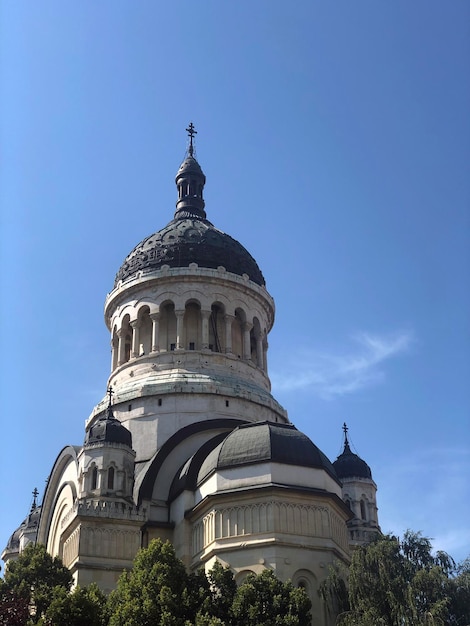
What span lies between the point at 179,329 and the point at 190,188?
41.2 feet

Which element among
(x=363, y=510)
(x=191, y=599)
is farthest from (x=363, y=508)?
(x=191, y=599)

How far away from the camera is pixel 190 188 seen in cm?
5034

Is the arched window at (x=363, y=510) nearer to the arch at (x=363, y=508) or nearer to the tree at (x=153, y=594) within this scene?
the arch at (x=363, y=508)

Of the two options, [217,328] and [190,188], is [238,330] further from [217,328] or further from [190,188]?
[190,188]

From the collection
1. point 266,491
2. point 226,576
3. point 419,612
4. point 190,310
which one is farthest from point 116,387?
point 419,612

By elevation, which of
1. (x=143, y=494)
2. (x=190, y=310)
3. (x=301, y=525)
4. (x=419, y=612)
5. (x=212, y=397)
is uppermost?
(x=190, y=310)

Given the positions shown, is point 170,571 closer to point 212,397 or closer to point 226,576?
point 226,576

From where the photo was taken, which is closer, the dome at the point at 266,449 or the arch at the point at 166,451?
the dome at the point at 266,449

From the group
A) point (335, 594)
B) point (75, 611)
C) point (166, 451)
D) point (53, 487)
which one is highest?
point (53, 487)

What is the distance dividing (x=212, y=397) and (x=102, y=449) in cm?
666

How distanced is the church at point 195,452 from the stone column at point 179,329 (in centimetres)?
6

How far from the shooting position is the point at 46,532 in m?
40.7

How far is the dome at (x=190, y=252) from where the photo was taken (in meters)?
43.1

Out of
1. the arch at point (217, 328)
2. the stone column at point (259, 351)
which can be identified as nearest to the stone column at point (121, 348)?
the arch at point (217, 328)
